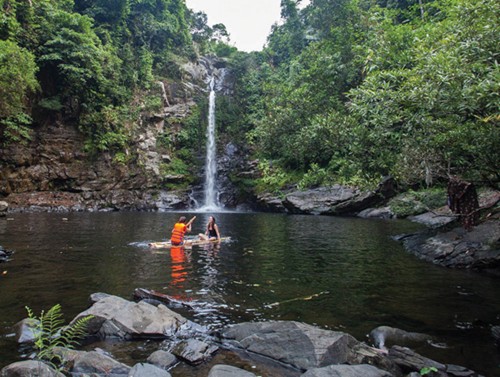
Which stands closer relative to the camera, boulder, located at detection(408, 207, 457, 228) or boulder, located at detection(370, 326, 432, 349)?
boulder, located at detection(370, 326, 432, 349)

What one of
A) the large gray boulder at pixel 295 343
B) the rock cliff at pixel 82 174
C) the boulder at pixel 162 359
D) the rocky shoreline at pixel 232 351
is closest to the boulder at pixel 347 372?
the rocky shoreline at pixel 232 351

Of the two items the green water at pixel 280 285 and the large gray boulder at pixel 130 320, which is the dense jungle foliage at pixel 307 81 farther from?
the large gray boulder at pixel 130 320

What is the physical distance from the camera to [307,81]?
41531 millimetres

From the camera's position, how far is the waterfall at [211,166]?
3972 cm

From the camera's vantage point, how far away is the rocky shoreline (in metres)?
4.26

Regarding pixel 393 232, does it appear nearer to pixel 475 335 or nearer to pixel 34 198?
pixel 475 335

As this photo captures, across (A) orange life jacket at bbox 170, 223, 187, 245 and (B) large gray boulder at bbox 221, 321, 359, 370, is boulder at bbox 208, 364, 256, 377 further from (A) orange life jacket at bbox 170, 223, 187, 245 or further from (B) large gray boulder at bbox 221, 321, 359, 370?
(A) orange life jacket at bbox 170, 223, 187, 245

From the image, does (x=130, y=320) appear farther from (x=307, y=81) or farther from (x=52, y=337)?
(x=307, y=81)

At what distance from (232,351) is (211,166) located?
38.0m

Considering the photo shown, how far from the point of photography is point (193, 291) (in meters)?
8.16

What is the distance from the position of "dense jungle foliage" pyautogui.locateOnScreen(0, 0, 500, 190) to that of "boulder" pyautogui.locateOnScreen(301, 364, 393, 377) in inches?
192

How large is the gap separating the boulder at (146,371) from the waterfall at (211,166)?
34351 millimetres

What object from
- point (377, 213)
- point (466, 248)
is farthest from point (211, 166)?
point (466, 248)

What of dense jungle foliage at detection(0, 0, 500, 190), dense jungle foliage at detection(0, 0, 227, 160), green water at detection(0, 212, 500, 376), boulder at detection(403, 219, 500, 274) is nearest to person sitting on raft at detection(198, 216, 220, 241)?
green water at detection(0, 212, 500, 376)
